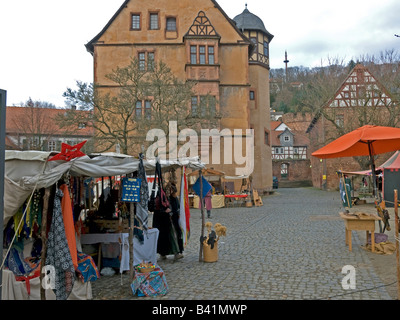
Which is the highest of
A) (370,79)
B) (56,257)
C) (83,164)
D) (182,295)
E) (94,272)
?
(370,79)

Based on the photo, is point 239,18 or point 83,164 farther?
point 239,18

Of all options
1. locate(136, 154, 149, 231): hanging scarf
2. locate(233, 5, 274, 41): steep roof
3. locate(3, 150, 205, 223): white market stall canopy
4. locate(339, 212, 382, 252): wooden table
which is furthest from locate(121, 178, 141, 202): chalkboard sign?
locate(233, 5, 274, 41): steep roof

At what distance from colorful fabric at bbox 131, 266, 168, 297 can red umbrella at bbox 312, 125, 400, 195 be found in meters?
5.50

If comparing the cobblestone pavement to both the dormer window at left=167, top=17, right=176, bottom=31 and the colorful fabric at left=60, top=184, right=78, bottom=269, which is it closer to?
the colorful fabric at left=60, top=184, right=78, bottom=269

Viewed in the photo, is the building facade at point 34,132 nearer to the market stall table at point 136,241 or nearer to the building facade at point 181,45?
the building facade at point 181,45

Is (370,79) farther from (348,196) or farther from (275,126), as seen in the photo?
(275,126)

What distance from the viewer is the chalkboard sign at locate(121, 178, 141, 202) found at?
6328 mm

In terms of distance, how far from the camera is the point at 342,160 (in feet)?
130

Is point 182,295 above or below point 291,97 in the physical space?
below

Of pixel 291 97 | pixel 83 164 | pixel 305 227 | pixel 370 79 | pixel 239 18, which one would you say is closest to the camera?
pixel 83 164

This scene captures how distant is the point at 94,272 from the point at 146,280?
875 mm

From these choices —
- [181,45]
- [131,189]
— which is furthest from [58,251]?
[181,45]

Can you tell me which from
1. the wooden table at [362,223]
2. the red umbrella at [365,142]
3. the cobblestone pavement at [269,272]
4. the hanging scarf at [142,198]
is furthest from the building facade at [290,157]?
the hanging scarf at [142,198]
